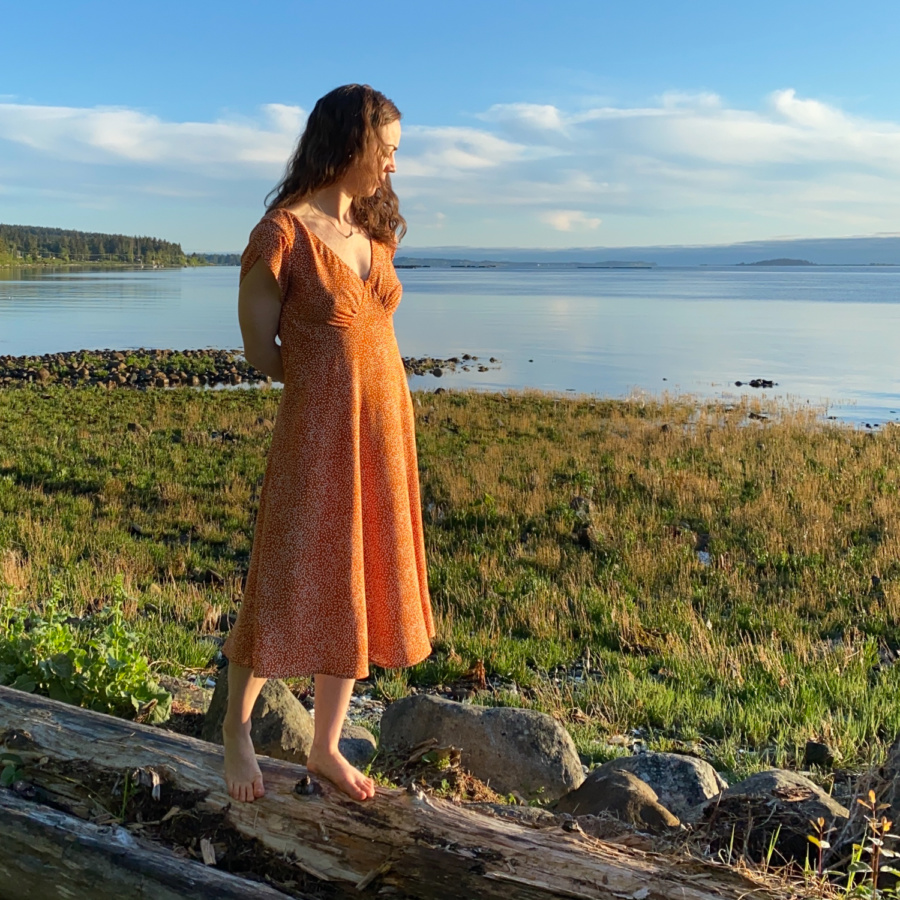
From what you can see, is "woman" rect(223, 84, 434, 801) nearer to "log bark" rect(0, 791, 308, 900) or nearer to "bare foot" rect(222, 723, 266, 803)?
"bare foot" rect(222, 723, 266, 803)

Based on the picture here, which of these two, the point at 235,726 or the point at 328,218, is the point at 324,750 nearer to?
the point at 235,726

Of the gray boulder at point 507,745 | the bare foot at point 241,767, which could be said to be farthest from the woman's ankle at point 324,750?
the gray boulder at point 507,745

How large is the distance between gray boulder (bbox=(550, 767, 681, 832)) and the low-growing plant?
6.67 feet

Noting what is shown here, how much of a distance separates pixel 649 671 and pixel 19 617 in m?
4.40

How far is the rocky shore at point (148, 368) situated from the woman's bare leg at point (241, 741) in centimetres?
2477

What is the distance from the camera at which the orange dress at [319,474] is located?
10.5ft

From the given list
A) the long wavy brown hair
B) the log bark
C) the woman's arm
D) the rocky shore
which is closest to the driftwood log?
the log bark

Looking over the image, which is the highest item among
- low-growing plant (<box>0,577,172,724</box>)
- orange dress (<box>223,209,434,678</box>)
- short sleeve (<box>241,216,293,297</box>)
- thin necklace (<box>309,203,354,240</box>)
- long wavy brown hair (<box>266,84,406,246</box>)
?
long wavy brown hair (<box>266,84,406,246</box>)

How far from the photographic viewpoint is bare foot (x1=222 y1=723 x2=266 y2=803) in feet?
10.7

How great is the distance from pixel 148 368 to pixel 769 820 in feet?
106

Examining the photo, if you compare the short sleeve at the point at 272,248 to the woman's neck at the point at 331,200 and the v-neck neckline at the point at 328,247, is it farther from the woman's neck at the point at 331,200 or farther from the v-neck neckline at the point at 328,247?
the woman's neck at the point at 331,200

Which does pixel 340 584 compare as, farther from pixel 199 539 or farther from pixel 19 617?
pixel 199 539

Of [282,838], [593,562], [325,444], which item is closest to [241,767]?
[282,838]

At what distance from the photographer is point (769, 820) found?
11.4 feet
